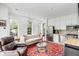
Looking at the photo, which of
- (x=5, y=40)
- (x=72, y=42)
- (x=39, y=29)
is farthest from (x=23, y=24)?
(x=72, y=42)

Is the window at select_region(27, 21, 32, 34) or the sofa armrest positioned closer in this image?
the sofa armrest

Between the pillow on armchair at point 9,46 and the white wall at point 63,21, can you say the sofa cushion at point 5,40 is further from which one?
the white wall at point 63,21

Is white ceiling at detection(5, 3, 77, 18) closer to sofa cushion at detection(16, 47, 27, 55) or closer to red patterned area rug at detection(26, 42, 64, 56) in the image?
red patterned area rug at detection(26, 42, 64, 56)

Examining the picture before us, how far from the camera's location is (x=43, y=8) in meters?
1.89

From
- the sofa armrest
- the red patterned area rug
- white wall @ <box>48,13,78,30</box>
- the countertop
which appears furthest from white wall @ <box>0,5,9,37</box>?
the countertop

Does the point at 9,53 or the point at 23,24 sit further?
the point at 23,24

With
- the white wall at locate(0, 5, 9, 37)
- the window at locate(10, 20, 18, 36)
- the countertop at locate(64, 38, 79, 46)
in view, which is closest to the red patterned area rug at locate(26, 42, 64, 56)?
the countertop at locate(64, 38, 79, 46)

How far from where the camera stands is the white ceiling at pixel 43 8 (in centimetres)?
183

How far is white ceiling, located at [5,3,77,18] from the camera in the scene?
5.99 feet

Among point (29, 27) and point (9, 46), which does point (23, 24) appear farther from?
point (9, 46)

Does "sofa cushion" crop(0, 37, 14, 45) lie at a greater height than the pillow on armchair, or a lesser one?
greater

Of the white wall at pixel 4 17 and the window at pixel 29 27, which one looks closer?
the white wall at pixel 4 17

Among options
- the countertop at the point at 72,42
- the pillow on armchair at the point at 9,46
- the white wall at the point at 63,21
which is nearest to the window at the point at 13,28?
the pillow on armchair at the point at 9,46

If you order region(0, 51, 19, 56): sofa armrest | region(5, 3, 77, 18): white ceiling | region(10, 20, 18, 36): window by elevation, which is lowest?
region(0, 51, 19, 56): sofa armrest
